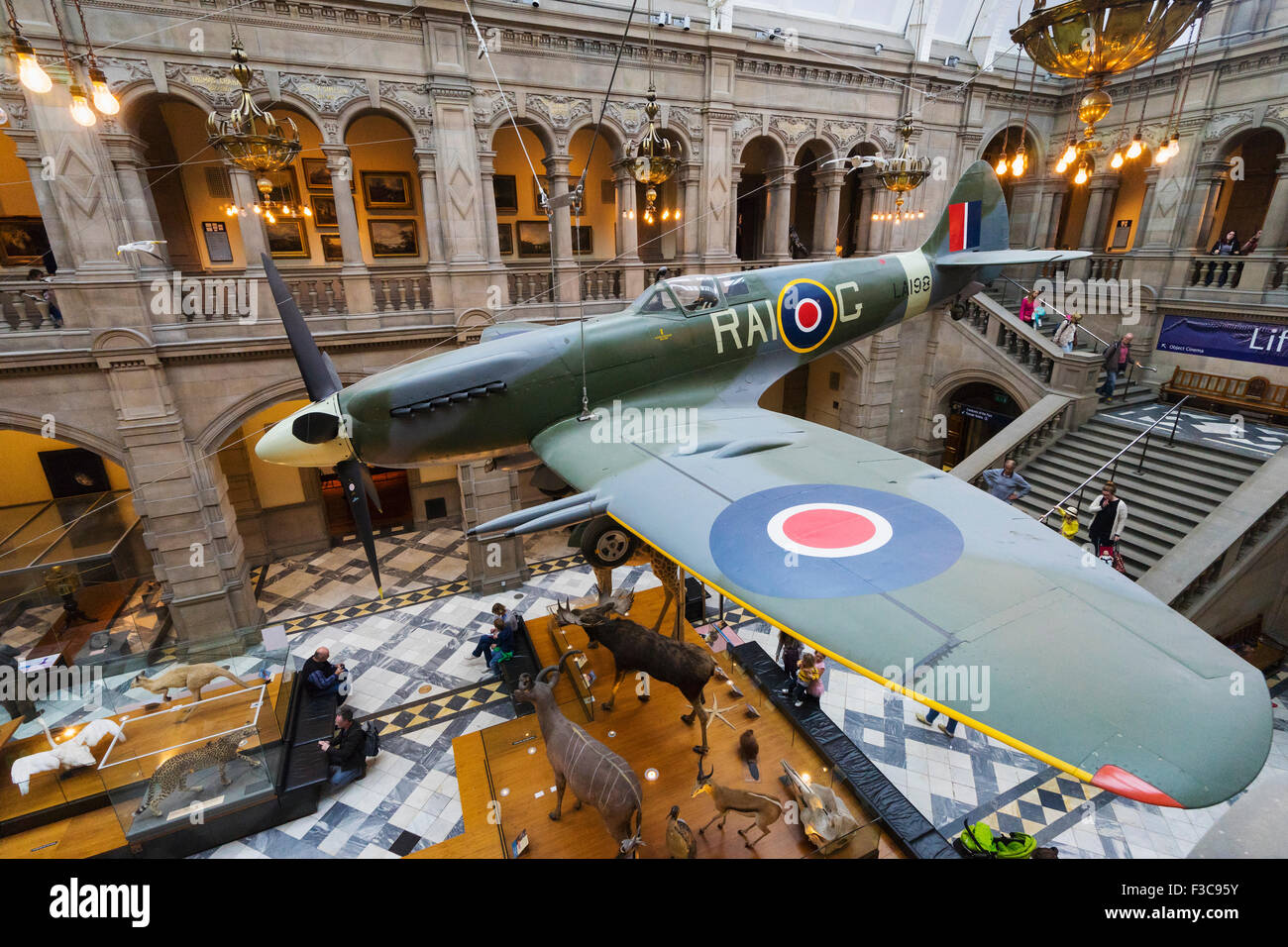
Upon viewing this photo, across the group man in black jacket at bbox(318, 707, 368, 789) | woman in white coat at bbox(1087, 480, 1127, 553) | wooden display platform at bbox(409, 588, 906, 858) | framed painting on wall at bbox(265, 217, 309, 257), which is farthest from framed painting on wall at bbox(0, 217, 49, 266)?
woman in white coat at bbox(1087, 480, 1127, 553)

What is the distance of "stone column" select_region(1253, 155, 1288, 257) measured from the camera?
1171 cm

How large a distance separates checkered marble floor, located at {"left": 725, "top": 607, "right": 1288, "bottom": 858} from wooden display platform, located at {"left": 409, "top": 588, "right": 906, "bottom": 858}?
1734mm

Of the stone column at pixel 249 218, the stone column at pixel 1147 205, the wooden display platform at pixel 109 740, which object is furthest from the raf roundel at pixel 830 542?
the stone column at pixel 1147 205

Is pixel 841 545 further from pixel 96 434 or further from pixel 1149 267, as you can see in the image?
pixel 1149 267

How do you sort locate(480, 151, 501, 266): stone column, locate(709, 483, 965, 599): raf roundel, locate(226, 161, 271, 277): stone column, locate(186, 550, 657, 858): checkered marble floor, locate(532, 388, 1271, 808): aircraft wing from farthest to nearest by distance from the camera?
locate(480, 151, 501, 266): stone column, locate(226, 161, 271, 277): stone column, locate(186, 550, 657, 858): checkered marble floor, locate(709, 483, 965, 599): raf roundel, locate(532, 388, 1271, 808): aircraft wing

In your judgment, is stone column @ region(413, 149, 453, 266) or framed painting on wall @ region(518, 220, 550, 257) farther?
framed painting on wall @ region(518, 220, 550, 257)

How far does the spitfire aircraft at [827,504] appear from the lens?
2357mm

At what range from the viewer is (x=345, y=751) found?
7137mm

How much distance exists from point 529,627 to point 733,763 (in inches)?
171

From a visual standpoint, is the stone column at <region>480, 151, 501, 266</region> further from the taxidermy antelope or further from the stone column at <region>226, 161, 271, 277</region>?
the taxidermy antelope

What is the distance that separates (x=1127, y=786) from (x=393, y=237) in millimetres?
15109

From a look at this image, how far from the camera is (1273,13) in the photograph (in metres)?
11.6

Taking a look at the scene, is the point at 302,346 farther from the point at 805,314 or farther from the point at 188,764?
the point at 805,314
